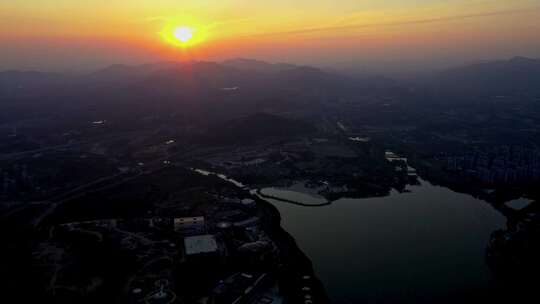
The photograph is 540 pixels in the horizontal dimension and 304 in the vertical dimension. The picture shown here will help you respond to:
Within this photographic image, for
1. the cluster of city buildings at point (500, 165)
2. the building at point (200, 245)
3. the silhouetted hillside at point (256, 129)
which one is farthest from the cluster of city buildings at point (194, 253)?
the silhouetted hillside at point (256, 129)

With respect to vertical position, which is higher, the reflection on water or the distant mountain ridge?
the reflection on water

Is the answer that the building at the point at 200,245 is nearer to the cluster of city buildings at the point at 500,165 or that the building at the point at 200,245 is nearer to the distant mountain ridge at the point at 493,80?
the cluster of city buildings at the point at 500,165

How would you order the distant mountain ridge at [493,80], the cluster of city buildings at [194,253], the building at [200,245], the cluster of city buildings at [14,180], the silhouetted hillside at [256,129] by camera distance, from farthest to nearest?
the distant mountain ridge at [493,80], the silhouetted hillside at [256,129], the cluster of city buildings at [14,180], the building at [200,245], the cluster of city buildings at [194,253]

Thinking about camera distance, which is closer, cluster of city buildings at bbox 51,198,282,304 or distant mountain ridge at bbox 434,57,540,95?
cluster of city buildings at bbox 51,198,282,304

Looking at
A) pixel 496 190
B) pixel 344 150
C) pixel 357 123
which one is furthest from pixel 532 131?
pixel 496 190

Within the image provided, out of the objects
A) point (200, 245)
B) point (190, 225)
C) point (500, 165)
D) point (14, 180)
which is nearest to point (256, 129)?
point (500, 165)

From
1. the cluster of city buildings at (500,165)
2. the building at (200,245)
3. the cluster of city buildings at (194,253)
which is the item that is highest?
the building at (200,245)

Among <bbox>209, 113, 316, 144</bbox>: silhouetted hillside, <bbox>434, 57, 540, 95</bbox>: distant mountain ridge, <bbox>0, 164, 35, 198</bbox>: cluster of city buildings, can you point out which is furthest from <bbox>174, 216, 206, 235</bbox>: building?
<bbox>434, 57, 540, 95</bbox>: distant mountain ridge

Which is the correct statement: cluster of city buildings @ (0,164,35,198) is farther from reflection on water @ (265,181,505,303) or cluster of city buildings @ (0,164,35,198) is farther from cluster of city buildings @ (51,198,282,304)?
reflection on water @ (265,181,505,303)
